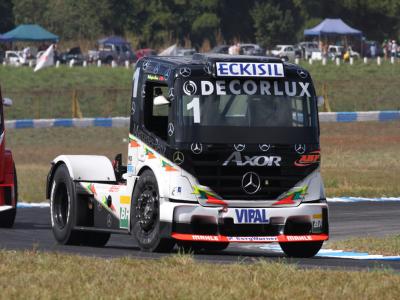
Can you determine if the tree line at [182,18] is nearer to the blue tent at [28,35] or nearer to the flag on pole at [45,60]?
the blue tent at [28,35]

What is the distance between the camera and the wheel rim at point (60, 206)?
17.4 metres

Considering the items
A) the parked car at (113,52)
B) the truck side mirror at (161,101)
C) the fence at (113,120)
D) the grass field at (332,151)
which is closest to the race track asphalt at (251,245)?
the truck side mirror at (161,101)

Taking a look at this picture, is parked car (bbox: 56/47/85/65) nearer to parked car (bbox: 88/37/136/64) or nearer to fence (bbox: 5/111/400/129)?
parked car (bbox: 88/37/136/64)

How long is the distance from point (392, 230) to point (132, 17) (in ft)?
270

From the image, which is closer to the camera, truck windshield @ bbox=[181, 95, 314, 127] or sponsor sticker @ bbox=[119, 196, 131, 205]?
truck windshield @ bbox=[181, 95, 314, 127]

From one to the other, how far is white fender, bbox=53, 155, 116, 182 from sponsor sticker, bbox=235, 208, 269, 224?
2318 millimetres

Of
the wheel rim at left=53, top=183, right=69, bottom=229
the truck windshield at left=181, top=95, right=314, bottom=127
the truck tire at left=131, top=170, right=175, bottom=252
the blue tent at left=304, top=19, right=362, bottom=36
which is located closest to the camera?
the truck windshield at left=181, top=95, right=314, bottom=127

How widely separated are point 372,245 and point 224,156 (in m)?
3.25

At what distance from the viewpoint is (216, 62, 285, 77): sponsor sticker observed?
50.6 ft

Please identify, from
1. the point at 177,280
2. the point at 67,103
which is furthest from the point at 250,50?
the point at 177,280

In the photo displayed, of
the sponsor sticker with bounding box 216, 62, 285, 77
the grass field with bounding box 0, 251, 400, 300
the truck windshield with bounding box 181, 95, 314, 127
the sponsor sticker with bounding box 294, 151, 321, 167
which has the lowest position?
the grass field with bounding box 0, 251, 400, 300

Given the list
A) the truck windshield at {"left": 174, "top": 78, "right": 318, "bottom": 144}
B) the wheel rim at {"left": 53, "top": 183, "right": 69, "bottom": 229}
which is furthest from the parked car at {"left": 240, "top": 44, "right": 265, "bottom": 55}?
the truck windshield at {"left": 174, "top": 78, "right": 318, "bottom": 144}

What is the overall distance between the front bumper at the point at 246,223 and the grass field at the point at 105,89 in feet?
122

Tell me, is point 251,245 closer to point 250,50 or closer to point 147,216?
point 147,216
